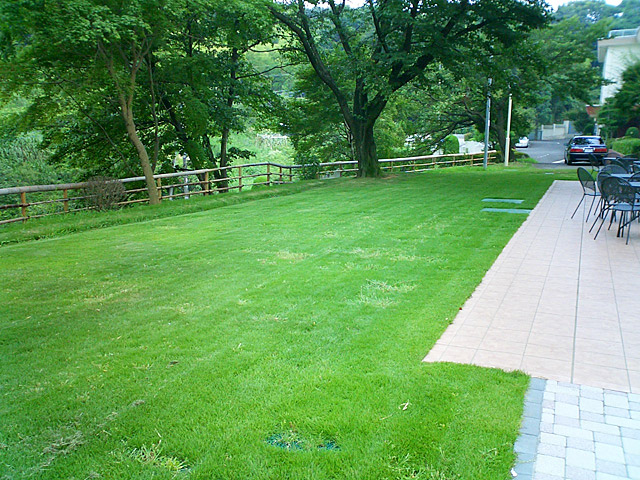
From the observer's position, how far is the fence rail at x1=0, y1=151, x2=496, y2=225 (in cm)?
1145

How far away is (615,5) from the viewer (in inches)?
2697

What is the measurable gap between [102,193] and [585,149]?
23.5m

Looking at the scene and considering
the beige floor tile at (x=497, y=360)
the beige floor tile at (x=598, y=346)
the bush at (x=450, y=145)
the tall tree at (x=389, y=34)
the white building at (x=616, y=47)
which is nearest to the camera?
the beige floor tile at (x=497, y=360)

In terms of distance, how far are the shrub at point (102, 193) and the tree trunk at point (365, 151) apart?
9.51 meters

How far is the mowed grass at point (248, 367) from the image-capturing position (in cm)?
279

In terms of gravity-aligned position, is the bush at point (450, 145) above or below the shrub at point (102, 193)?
above

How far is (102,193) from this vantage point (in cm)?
1244

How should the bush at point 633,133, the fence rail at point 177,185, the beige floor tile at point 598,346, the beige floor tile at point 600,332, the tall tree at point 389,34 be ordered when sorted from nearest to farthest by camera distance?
the beige floor tile at point 598,346
the beige floor tile at point 600,332
the fence rail at point 177,185
the tall tree at point 389,34
the bush at point 633,133

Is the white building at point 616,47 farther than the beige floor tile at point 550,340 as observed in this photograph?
Yes

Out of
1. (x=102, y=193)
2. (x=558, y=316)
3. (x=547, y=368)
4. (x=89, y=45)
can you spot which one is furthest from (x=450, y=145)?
(x=547, y=368)

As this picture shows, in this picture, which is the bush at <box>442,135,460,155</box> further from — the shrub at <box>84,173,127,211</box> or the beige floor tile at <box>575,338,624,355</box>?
the beige floor tile at <box>575,338,624,355</box>

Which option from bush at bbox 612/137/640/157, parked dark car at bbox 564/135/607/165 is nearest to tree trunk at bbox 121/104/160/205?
bush at bbox 612/137/640/157

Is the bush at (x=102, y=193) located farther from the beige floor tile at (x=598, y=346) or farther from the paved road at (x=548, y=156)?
the paved road at (x=548, y=156)

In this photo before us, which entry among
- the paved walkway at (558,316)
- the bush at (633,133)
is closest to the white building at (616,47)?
the bush at (633,133)
